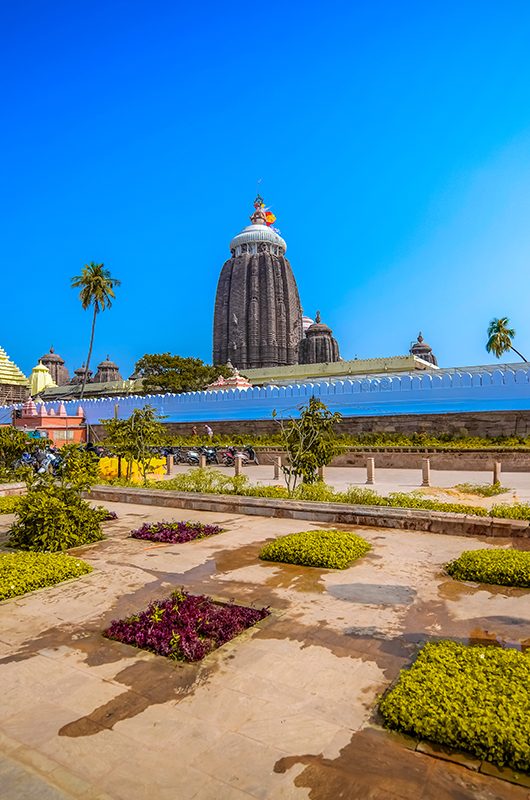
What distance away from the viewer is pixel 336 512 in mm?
9039

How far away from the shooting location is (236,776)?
258cm

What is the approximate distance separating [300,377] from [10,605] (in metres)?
45.1

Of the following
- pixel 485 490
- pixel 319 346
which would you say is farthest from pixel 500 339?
pixel 485 490

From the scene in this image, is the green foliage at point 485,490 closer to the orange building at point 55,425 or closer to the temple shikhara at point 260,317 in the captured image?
the orange building at point 55,425

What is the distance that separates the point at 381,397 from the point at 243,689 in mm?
25964

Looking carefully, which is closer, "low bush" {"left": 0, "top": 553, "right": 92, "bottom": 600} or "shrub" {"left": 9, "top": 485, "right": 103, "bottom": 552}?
"low bush" {"left": 0, "top": 553, "right": 92, "bottom": 600}

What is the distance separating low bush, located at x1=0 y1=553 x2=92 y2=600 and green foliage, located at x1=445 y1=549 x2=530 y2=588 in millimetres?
4251

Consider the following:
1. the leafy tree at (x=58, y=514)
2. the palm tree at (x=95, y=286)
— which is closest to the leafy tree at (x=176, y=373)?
the palm tree at (x=95, y=286)

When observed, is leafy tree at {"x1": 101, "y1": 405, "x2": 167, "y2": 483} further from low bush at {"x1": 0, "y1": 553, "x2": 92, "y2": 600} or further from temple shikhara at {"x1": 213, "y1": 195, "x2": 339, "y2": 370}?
temple shikhara at {"x1": 213, "y1": 195, "x2": 339, "y2": 370}

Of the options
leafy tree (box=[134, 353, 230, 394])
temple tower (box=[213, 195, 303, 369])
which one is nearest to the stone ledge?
leafy tree (box=[134, 353, 230, 394])

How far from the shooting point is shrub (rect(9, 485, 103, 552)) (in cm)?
738

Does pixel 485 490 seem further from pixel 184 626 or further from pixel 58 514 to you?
pixel 184 626

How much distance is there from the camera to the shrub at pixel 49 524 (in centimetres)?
738

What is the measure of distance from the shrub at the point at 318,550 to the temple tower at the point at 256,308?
53421 mm
